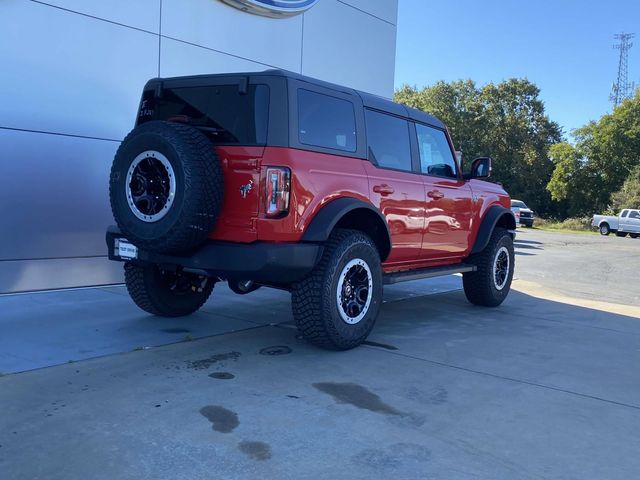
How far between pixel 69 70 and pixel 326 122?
12.3 feet

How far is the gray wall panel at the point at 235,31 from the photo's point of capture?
8.03m

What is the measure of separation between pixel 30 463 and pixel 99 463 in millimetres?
328

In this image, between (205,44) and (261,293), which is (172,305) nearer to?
(261,293)

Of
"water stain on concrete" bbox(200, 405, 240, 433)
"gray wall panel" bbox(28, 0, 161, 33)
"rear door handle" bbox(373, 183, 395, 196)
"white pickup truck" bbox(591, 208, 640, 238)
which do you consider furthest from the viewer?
"white pickup truck" bbox(591, 208, 640, 238)

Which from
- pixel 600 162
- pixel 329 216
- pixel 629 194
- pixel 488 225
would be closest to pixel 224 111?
pixel 329 216

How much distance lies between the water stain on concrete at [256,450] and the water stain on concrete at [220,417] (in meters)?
0.21

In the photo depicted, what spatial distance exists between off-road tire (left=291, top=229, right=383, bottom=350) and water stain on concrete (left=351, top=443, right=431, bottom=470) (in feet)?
5.26

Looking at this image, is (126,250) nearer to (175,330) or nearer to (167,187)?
(167,187)

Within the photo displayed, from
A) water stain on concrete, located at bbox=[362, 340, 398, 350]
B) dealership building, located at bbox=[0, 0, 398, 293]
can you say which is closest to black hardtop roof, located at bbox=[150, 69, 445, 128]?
water stain on concrete, located at bbox=[362, 340, 398, 350]

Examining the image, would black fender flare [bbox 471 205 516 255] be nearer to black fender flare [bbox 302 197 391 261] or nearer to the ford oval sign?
black fender flare [bbox 302 197 391 261]

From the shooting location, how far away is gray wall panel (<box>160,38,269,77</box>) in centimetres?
796

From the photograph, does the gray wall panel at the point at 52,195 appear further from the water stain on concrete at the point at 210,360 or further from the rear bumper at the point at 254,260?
the water stain on concrete at the point at 210,360

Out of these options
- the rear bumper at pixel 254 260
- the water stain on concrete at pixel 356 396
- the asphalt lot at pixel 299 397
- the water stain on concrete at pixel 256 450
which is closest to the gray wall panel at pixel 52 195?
the asphalt lot at pixel 299 397

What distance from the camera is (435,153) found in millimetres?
6559
